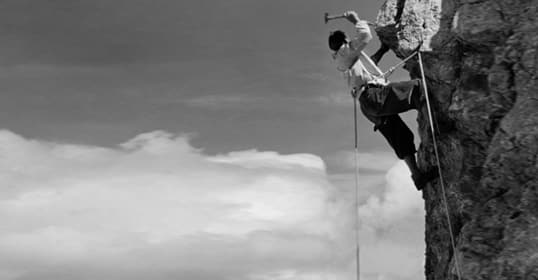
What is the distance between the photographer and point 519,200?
604 inches


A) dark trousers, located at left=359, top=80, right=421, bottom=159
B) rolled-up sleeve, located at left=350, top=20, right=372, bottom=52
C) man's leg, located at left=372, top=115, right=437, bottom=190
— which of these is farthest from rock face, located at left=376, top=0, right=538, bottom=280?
rolled-up sleeve, located at left=350, top=20, right=372, bottom=52

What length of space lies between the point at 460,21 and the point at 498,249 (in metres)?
6.51

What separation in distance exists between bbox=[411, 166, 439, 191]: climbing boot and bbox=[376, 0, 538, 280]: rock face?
375 millimetres

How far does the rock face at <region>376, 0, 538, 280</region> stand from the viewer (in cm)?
1526

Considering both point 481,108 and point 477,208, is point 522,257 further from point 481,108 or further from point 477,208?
point 481,108

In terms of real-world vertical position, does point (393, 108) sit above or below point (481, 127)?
above

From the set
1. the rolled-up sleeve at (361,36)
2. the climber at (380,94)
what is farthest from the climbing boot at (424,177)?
the rolled-up sleeve at (361,36)

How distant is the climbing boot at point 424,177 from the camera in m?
18.7

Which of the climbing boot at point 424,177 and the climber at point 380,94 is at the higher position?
the climber at point 380,94

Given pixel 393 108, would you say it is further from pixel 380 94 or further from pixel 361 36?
pixel 361 36

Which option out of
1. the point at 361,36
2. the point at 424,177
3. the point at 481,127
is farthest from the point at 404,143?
the point at 361,36

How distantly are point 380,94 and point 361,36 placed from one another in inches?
79.2

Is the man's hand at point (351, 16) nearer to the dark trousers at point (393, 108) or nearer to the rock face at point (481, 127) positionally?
the dark trousers at point (393, 108)

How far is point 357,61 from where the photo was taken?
17.9m
